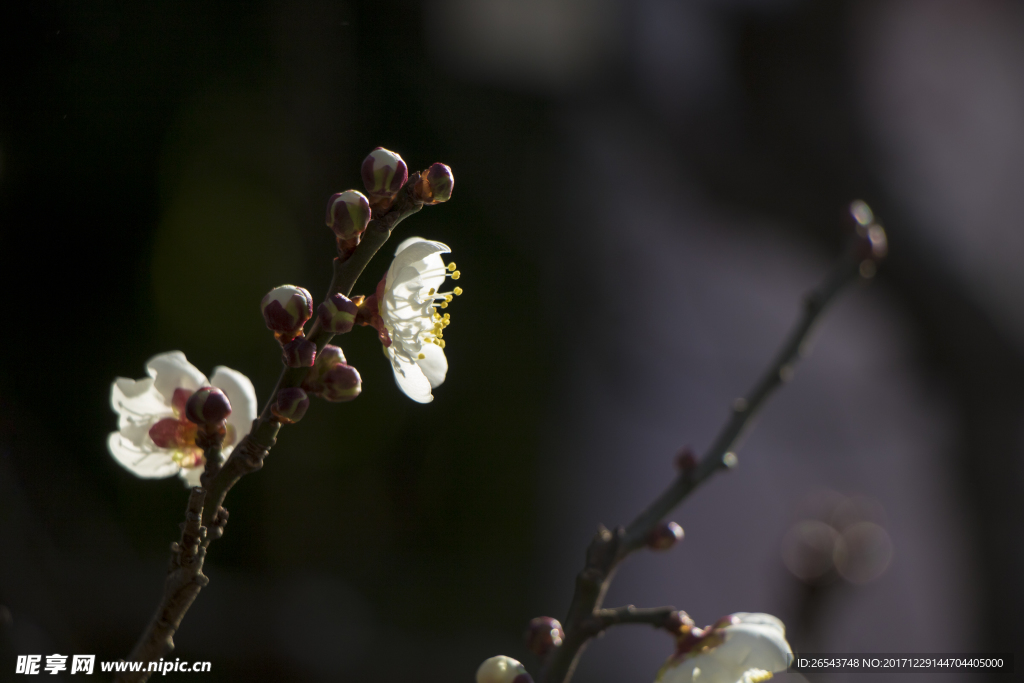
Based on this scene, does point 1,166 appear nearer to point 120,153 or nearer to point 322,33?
point 120,153

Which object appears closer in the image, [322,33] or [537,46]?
[322,33]

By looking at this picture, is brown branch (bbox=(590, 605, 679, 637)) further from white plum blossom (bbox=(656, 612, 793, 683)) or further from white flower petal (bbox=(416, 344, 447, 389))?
white flower petal (bbox=(416, 344, 447, 389))

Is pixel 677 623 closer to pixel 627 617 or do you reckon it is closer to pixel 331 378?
pixel 627 617

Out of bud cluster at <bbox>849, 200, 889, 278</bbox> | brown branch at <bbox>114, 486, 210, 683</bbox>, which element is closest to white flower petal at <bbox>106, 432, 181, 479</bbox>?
brown branch at <bbox>114, 486, 210, 683</bbox>

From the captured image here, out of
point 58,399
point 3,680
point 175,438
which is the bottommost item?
point 58,399

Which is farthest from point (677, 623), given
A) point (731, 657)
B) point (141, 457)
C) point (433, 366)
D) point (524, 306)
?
point (524, 306)

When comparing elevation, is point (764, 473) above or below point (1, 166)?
below

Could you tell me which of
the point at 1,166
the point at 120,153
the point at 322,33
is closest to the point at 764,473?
the point at 322,33
